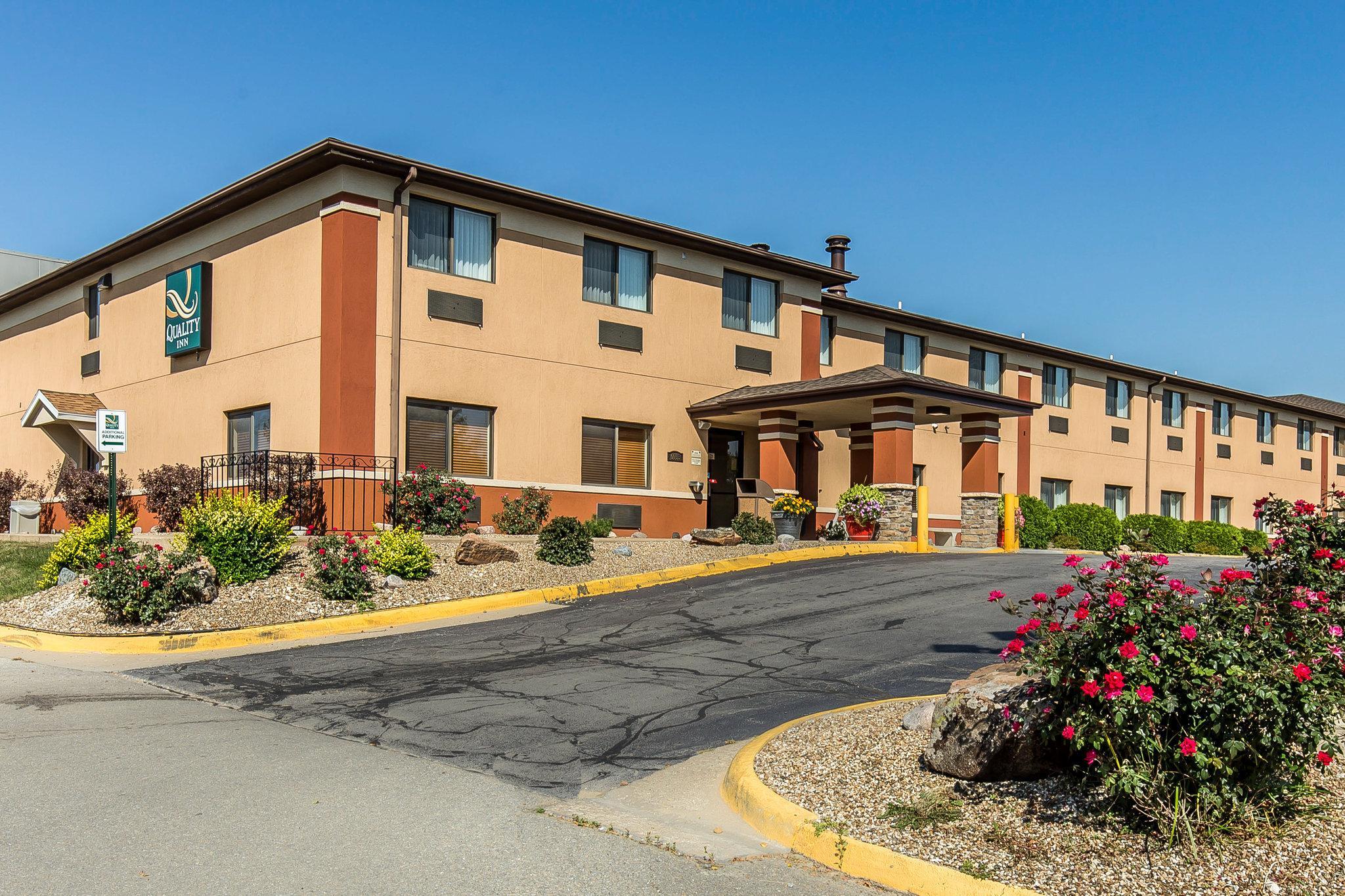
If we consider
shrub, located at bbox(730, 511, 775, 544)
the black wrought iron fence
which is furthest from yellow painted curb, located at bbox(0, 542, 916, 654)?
the black wrought iron fence

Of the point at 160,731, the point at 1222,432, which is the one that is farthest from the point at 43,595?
the point at 1222,432

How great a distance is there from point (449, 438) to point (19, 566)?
24.2ft

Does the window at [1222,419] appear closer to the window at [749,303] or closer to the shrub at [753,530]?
the window at [749,303]

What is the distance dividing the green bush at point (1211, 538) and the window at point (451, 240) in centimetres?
2379

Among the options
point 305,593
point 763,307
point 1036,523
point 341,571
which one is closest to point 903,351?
point 1036,523

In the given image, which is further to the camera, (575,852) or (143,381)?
(143,381)

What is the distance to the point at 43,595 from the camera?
1538 centimetres

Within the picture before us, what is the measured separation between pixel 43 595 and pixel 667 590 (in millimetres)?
8653

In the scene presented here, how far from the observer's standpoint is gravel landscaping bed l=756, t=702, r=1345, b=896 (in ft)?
16.0

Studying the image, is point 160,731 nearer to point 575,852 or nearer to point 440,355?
point 575,852

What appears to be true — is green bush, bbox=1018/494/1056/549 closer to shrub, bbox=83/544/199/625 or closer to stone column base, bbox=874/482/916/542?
stone column base, bbox=874/482/916/542

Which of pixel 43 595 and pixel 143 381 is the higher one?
pixel 143 381

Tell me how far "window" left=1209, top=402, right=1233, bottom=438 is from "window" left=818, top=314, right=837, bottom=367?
1929 centimetres

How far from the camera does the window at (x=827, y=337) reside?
27.8 metres
